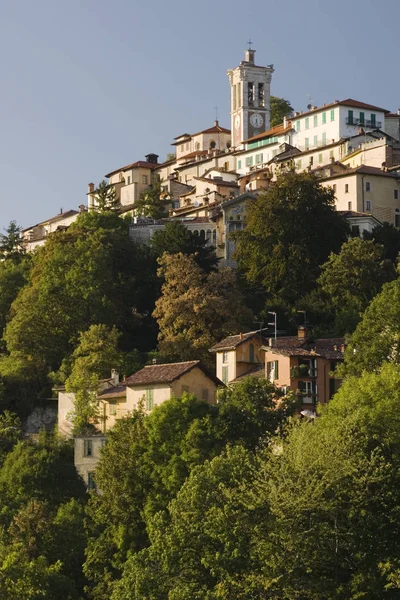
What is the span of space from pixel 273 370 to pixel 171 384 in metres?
5.57

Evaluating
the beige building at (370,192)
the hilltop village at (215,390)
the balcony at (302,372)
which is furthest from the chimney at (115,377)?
the beige building at (370,192)

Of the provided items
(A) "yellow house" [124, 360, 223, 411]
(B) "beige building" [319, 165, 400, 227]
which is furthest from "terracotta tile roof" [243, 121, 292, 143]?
(A) "yellow house" [124, 360, 223, 411]

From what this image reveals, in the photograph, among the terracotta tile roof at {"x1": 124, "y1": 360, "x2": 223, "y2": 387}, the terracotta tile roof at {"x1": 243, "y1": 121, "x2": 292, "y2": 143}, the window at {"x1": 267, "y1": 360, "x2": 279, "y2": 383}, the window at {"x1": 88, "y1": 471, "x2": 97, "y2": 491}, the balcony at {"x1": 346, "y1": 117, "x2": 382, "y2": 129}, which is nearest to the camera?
the terracotta tile roof at {"x1": 124, "y1": 360, "x2": 223, "y2": 387}

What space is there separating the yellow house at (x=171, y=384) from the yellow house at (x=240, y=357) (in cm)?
337

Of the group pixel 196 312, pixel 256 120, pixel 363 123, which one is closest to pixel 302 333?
pixel 196 312

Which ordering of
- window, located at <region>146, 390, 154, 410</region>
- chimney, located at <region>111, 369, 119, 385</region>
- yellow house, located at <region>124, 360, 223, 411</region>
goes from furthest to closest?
chimney, located at <region>111, 369, 119, 385</region>, window, located at <region>146, 390, 154, 410</region>, yellow house, located at <region>124, 360, 223, 411</region>

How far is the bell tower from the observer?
467 ft

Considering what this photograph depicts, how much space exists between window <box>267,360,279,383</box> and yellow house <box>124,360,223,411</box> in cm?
240

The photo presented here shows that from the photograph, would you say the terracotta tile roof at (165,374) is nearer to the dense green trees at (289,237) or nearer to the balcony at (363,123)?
the dense green trees at (289,237)

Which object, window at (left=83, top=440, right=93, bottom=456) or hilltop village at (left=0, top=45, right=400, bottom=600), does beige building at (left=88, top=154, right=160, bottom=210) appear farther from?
window at (left=83, top=440, right=93, bottom=456)

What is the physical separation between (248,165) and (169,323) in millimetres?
48985

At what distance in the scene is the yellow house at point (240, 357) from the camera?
76.9 m

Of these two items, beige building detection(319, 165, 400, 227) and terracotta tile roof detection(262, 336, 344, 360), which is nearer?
terracotta tile roof detection(262, 336, 344, 360)

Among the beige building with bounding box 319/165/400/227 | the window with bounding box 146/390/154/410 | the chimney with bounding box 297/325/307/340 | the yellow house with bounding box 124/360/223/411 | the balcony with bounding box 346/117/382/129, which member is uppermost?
the balcony with bounding box 346/117/382/129
